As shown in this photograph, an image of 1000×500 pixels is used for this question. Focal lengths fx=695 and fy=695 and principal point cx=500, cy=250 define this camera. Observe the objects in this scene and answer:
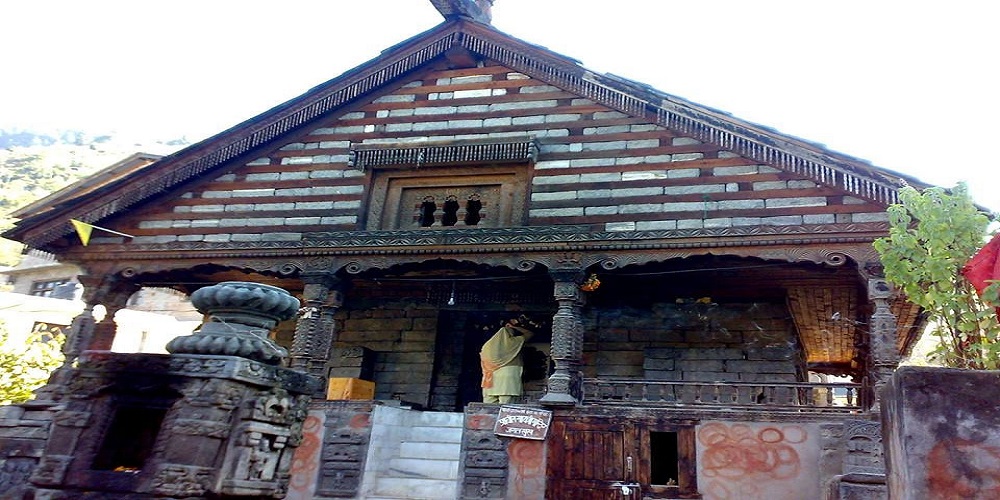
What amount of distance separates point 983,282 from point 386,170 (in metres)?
9.74

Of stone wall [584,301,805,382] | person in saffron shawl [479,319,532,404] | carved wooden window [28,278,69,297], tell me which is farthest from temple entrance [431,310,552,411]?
carved wooden window [28,278,69,297]

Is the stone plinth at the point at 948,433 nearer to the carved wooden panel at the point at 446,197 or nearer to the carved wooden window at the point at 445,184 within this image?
the carved wooden window at the point at 445,184

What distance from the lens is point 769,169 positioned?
33.3 ft

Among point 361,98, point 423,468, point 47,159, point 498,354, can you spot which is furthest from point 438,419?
point 47,159

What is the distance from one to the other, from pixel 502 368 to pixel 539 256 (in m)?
2.59

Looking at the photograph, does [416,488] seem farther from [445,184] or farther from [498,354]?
[445,184]

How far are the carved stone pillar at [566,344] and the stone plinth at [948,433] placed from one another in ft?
20.6

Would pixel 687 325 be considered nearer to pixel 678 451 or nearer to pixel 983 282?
pixel 678 451

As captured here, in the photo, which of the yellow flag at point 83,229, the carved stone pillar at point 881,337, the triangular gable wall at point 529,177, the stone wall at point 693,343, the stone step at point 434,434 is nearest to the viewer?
the carved stone pillar at point 881,337

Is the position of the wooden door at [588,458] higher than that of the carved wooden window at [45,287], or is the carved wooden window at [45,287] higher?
the carved wooden window at [45,287]

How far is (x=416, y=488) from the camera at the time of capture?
32.2 feet

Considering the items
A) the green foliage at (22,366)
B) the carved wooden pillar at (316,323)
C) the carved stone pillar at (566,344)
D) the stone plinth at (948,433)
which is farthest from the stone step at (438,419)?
the green foliage at (22,366)

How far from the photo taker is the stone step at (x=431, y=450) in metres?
10.4

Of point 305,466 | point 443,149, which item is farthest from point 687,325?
point 305,466
